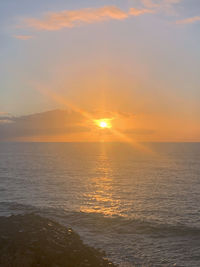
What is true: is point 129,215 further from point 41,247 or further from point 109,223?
point 41,247

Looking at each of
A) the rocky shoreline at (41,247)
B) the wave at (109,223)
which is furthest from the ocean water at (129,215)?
the rocky shoreline at (41,247)

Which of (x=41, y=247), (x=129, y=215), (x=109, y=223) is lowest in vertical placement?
(x=109, y=223)

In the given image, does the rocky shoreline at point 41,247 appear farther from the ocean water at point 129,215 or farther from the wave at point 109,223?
the wave at point 109,223

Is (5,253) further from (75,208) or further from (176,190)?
(176,190)

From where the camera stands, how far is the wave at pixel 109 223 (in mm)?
30391

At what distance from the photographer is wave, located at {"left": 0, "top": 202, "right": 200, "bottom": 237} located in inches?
1196

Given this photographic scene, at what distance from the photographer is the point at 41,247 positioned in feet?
67.3

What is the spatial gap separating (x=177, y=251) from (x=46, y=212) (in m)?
19.4

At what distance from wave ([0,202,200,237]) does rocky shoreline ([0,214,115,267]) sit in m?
5.89

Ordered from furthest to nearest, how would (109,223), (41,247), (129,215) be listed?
(129,215) → (109,223) → (41,247)

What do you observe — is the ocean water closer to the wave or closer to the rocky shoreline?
the wave

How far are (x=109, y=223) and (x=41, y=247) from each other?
46.3 feet

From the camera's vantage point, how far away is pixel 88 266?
18.9 m

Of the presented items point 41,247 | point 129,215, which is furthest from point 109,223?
point 41,247
